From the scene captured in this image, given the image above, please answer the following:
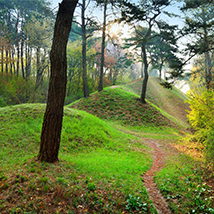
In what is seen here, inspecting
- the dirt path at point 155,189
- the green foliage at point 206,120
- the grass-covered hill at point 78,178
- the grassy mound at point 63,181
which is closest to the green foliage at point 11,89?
the grass-covered hill at point 78,178

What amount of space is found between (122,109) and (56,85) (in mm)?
14520

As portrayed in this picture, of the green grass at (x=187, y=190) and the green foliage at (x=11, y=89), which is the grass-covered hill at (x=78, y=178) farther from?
the green foliage at (x=11, y=89)

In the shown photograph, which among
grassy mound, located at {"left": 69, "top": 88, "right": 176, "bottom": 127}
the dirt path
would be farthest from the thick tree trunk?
grassy mound, located at {"left": 69, "top": 88, "right": 176, "bottom": 127}

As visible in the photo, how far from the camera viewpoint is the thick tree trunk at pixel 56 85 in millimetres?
4930

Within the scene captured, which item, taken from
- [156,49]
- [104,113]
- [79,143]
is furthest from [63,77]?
[156,49]

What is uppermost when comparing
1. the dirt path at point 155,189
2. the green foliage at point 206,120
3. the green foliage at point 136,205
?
the green foliage at point 206,120

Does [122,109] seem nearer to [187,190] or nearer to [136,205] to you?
[187,190]

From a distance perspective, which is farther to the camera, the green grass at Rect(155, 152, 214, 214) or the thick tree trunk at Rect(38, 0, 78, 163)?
the thick tree trunk at Rect(38, 0, 78, 163)

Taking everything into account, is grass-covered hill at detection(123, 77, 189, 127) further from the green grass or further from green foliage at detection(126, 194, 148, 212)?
green foliage at detection(126, 194, 148, 212)

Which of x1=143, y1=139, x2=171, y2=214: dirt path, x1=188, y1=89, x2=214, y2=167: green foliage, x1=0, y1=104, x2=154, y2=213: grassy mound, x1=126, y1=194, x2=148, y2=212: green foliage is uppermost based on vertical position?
x1=188, y1=89, x2=214, y2=167: green foliage

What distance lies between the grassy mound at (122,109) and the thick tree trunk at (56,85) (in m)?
12.1

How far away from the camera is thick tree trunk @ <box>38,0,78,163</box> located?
4.93 m

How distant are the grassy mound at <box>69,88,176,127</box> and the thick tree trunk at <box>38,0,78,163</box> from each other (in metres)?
12.1

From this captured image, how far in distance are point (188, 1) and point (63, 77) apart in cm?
878
